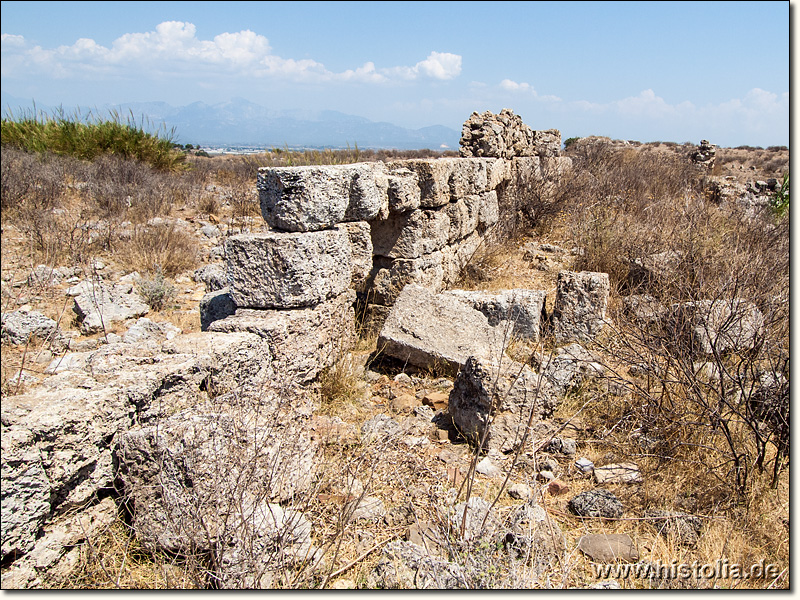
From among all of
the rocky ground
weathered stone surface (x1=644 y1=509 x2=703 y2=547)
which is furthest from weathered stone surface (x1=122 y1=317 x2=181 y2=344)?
weathered stone surface (x1=644 y1=509 x2=703 y2=547)

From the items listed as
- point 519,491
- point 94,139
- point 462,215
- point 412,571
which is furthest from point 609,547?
point 94,139

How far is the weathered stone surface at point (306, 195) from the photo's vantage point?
3521 millimetres

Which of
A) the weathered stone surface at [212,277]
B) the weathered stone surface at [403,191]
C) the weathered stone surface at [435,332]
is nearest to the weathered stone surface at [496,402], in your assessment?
the weathered stone surface at [435,332]

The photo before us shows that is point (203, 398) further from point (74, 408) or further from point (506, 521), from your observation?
point (506, 521)

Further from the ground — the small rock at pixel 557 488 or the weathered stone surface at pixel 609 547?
the small rock at pixel 557 488

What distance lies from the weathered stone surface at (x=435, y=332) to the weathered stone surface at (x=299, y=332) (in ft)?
1.55

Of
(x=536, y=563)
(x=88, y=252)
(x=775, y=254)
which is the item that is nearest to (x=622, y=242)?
(x=775, y=254)

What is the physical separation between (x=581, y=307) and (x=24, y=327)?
479 cm

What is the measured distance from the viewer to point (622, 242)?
6.19 meters

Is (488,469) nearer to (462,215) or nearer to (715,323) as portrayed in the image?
(715,323)

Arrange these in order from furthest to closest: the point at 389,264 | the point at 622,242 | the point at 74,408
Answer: the point at 622,242 → the point at 389,264 → the point at 74,408

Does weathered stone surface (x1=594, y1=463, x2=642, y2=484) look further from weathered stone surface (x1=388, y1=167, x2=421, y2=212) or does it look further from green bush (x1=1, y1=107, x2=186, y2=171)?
green bush (x1=1, y1=107, x2=186, y2=171)

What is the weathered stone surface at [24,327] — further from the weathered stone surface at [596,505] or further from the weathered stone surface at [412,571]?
the weathered stone surface at [596,505]

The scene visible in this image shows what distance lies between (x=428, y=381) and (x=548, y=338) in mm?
1382
